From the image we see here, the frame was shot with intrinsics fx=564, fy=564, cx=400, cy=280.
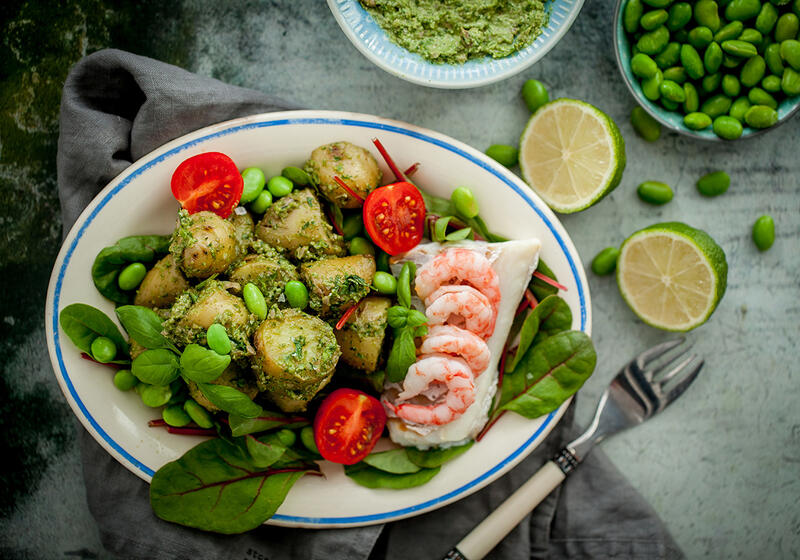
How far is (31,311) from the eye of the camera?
2.64 metres

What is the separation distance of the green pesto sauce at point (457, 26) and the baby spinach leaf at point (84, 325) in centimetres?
170

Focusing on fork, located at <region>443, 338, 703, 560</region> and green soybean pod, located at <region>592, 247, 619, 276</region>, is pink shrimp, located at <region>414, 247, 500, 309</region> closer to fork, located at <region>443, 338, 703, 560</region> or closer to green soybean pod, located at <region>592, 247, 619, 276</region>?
green soybean pod, located at <region>592, 247, 619, 276</region>

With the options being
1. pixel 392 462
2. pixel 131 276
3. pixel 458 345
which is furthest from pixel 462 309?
pixel 131 276

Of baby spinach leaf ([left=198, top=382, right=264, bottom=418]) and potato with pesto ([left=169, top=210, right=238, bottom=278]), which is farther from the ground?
potato with pesto ([left=169, top=210, right=238, bottom=278])

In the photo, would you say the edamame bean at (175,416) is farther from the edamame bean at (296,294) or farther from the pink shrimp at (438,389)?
the pink shrimp at (438,389)

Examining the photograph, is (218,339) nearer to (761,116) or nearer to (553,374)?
(553,374)

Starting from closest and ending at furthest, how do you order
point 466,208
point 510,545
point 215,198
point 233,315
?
point 233,315 → point 215,198 → point 466,208 → point 510,545

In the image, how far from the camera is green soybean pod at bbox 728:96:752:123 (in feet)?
8.44

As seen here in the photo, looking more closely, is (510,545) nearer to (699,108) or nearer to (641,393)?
(641,393)

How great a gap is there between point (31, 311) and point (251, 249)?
1.21m

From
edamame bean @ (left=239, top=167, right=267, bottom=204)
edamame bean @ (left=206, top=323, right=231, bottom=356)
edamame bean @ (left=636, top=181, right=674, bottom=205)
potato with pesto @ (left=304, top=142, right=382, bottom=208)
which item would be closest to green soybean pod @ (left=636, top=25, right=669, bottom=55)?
edamame bean @ (left=636, top=181, right=674, bottom=205)

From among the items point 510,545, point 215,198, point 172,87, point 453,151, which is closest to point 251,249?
point 215,198

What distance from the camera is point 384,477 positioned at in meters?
2.38

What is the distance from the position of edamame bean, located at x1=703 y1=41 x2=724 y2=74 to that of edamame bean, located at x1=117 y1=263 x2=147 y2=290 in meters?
2.62
